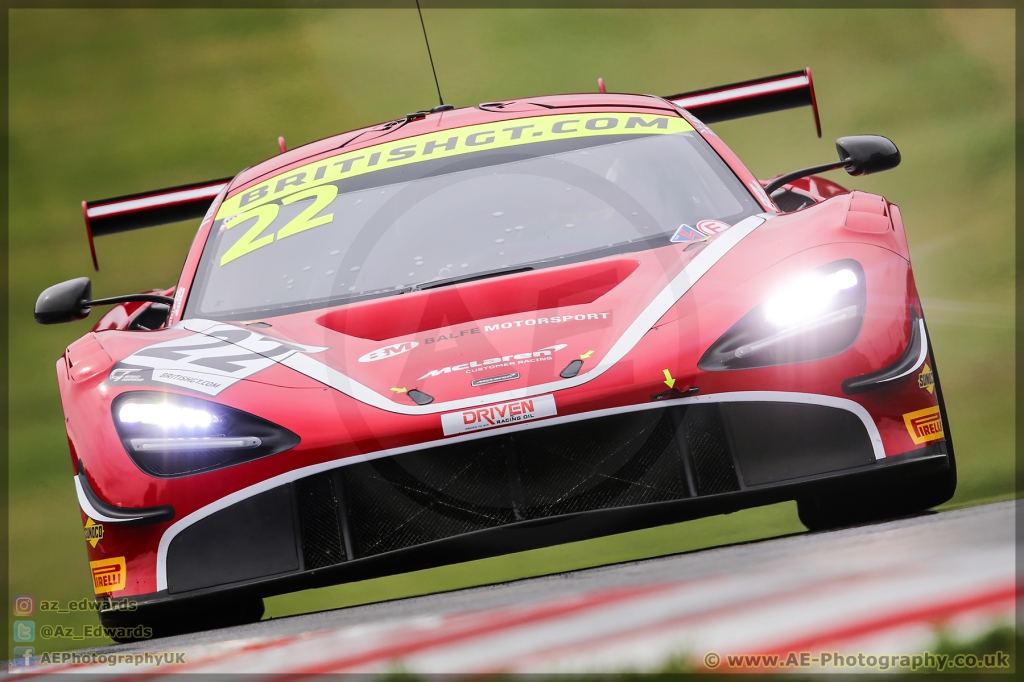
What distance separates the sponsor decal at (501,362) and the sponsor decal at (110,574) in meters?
0.87

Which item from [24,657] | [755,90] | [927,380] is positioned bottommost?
[24,657]

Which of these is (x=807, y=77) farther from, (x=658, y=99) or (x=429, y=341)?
(x=429, y=341)

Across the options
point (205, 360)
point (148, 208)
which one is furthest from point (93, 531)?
point (148, 208)

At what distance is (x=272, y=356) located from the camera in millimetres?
3027

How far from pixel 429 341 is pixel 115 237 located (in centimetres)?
779

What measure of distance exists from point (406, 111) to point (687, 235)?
767cm

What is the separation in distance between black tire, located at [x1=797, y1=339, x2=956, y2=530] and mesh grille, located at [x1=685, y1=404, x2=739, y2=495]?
0.26m

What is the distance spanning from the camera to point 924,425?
2.84 meters

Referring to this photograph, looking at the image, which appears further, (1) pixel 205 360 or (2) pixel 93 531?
(1) pixel 205 360

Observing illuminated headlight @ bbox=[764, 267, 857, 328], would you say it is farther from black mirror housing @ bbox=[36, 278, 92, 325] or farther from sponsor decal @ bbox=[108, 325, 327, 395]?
black mirror housing @ bbox=[36, 278, 92, 325]

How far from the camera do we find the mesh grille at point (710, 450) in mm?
2721

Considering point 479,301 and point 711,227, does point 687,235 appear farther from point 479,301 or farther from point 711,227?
point 479,301

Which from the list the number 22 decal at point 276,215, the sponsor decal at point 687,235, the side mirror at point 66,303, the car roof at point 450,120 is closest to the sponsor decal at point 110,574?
the side mirror at point 66,303

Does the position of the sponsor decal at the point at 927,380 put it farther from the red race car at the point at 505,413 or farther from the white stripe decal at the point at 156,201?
the white stripe decal at the point at 156,201
